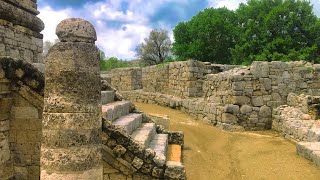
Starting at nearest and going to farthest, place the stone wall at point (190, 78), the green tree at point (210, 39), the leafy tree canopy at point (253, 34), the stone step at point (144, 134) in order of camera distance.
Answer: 1. the stone step at point (144, 134)
2. the stone wall at point (190, 78)
3. the leafy tree canopy at point (253, 34)
4. the green tree at point (210, 39)

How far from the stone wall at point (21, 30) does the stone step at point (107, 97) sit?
2543 millimetres

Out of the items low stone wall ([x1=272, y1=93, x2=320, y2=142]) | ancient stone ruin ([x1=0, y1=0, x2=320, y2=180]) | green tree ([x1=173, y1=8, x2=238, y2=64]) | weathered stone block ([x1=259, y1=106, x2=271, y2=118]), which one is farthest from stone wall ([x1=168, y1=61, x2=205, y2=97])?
green tree ([x1=173, y1=8, x2=238, y2=64])

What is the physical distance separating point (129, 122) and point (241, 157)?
328cm

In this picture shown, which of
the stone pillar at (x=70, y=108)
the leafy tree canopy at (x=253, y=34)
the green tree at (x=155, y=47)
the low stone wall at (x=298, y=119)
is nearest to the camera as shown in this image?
the stone pillar at (x=70, y=108)

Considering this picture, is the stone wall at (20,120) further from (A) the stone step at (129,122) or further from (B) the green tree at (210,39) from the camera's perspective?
(B) the green tree at (210,39)

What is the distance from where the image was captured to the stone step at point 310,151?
7198mm

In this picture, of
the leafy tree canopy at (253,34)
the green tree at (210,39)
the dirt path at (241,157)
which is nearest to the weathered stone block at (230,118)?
the dirt path at (241,157)

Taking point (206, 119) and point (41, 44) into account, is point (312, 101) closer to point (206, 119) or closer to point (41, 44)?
point (206, 119)

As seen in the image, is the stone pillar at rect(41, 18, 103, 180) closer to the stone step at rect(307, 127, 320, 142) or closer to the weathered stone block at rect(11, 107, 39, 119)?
the weathered stone block at rect(11, 107, 39, 119)

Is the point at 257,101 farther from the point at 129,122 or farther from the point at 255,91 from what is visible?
the point at 129,122

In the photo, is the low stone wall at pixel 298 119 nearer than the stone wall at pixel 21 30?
No

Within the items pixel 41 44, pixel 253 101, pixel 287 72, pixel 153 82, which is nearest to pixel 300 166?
pixel 253 101

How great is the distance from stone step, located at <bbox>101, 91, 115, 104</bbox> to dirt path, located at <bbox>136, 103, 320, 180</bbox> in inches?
87.5

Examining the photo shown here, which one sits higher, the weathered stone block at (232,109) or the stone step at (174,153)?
the weathered stone block at (232,109)
